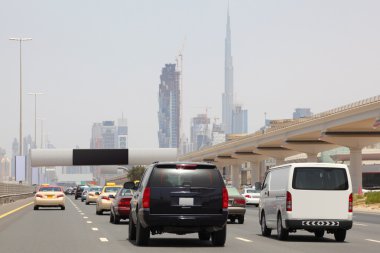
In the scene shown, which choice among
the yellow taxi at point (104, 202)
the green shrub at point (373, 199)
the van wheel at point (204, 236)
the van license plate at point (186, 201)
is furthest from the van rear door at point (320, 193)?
the green shrub at point (373, 199)

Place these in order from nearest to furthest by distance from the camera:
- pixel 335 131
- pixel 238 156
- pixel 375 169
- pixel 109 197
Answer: pixel 109 197 < pixel 335 131 < pixel 238 156 < pixel 375 169

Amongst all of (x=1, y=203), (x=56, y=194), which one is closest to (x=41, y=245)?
(x=56, y=194)

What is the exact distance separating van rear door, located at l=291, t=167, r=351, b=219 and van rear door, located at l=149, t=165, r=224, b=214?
322 centimetres

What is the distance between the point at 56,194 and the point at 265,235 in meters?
27.1

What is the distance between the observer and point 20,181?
309 ft

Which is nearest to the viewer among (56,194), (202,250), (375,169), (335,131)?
(202,250)

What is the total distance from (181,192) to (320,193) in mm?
4406

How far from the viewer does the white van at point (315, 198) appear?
22.9m

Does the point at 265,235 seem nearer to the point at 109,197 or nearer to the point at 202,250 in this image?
the point at 202,250

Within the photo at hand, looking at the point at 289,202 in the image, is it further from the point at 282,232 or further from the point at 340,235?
the point at 340,235

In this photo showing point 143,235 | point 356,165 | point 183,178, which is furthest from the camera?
point 356,165

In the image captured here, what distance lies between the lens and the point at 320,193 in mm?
23031

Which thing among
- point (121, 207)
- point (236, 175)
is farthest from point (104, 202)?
point (236, 175)

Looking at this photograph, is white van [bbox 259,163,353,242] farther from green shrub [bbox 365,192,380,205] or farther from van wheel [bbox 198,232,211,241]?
green shrub [bbox 365,192,380,205]
